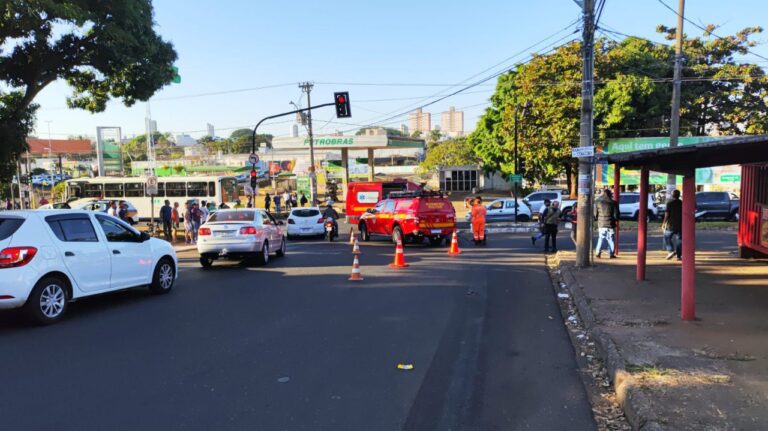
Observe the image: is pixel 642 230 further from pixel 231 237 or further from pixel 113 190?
pixel 113 190

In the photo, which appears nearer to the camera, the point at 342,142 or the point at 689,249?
the point at 689,249

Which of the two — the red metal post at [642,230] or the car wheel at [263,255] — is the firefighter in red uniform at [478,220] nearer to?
the car wheel at [263,255]

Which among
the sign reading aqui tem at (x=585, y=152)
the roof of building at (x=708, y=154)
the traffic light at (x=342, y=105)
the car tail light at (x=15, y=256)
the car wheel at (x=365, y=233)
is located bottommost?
the car wheel at (x=365, y=233)

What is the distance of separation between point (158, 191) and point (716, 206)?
1296 inches

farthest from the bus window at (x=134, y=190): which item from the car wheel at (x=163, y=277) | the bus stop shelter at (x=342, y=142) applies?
the car wheel at (x=163, y=277)

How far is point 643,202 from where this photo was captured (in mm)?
10695

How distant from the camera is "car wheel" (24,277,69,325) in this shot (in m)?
7.65

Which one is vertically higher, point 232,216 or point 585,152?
point 585,152

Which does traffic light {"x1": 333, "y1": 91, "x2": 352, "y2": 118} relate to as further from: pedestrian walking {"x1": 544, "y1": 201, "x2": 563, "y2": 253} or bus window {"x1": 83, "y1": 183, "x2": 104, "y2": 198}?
bus window {"x1": 83, "y1": 183, "x2": 104, "y2": 198}

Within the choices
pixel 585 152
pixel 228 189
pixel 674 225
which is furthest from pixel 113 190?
pixel 674 225

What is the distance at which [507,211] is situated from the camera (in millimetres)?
31094

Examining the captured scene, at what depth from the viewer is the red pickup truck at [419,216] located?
60.1 ft

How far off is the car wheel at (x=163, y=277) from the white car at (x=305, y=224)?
487 inches

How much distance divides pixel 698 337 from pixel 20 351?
7.99 meters
